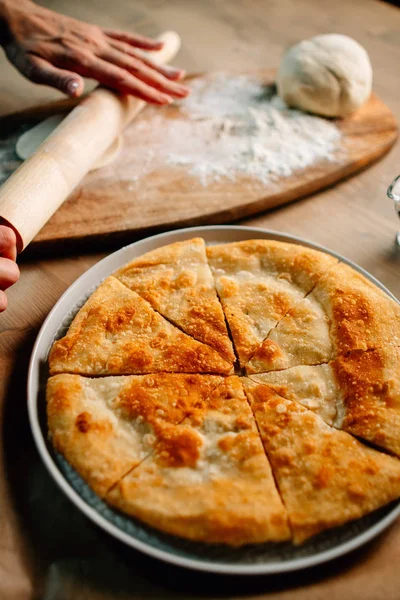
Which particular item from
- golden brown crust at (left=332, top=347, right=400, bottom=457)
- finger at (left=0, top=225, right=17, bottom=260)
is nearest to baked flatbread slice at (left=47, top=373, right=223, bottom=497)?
golden brown crust at (left=332, top=347, right=400, bottom=457)

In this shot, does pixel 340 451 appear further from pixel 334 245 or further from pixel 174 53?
pixel 174 53

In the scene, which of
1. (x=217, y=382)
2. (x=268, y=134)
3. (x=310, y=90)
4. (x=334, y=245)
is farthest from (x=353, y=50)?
(x=217, y=382)

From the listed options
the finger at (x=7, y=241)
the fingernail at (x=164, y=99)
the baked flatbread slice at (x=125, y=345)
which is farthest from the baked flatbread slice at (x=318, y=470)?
the fingernail at (x=164, y=99)

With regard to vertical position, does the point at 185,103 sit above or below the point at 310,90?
below

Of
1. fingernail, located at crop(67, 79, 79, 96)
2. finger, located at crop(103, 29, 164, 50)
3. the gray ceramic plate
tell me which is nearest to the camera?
the gray ceramic plate

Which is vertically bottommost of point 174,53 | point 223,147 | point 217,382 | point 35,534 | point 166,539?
point 35,534

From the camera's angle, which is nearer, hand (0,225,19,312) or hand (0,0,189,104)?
hand (0,225,19,312)

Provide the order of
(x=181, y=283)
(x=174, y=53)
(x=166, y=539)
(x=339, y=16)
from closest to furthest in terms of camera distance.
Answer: (x=166, y=539) → (x=181, y=283) → (x=174, y=53) → (x=339, y=16)

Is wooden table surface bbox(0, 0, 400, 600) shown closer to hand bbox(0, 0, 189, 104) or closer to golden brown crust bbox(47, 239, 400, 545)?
golden brown crust bbox(47, 239, 400, 545)
